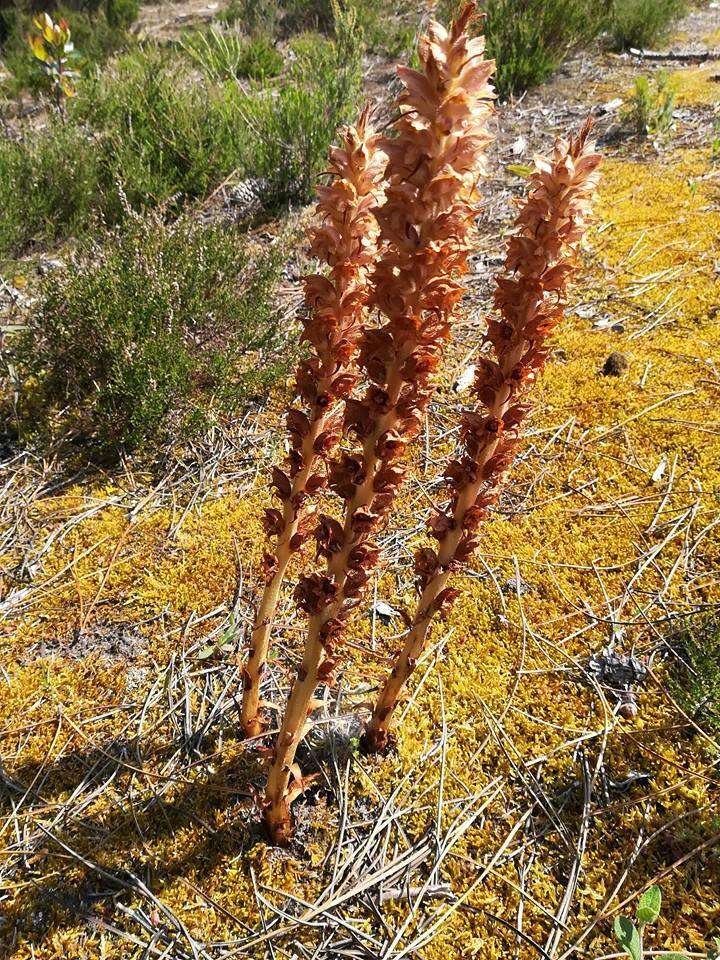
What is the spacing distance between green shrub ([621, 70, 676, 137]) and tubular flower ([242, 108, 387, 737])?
5.37m

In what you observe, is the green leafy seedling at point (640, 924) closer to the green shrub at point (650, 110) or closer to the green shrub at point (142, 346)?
the green shrub at point (142, 346)

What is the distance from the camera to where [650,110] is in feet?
18.3

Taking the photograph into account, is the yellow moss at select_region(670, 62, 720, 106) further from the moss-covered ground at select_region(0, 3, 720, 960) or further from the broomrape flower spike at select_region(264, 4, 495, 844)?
the broomrape flower spike at select_region(264, 4, 495, 844)

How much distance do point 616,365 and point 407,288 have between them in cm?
264

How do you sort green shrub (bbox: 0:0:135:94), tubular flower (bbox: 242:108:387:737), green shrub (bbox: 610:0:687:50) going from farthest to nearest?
green shrub (bbox: 0:0:135:94) < green shrub (bbox: 610:0:687:50) < tubular flower (bbox: 242:108:387:737)

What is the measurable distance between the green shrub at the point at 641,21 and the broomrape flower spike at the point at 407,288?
866cm

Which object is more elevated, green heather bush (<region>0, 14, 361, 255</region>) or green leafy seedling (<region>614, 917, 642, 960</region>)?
green heather bush (<region>0, 14, 361, 255</region>)

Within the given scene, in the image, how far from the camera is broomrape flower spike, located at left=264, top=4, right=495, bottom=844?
3.73 ft

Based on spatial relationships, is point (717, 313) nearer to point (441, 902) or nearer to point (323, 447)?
point (323, 447)

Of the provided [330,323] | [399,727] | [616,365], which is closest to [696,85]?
[616,365]

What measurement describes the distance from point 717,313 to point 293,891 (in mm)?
3747

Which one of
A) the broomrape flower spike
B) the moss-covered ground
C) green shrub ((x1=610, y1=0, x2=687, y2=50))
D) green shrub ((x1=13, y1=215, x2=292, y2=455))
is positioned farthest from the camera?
green shrub ((x1=610, y1=0, x2=687, y2=50))

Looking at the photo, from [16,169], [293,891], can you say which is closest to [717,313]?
[293,891]

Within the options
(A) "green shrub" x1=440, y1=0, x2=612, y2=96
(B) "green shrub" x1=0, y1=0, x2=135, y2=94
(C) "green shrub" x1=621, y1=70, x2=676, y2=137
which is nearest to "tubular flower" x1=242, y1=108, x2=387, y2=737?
(C) "green shrub" x1=621, y1=70, x2=676, y2=137
